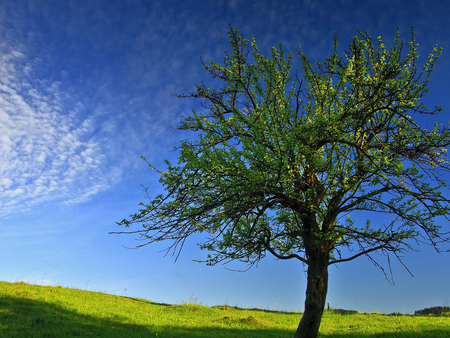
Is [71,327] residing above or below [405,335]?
below

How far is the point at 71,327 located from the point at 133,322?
388cm

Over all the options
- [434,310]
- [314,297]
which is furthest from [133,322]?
[434,310]

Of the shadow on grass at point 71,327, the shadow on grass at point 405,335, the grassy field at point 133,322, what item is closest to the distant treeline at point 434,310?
the grassy field at point 133,322

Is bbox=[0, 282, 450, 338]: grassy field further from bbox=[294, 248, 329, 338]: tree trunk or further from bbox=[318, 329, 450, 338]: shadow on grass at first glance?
bbox=[294, 248, 329, 338]: tree trunk

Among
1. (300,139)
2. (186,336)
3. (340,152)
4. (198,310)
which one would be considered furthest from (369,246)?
(198,310)

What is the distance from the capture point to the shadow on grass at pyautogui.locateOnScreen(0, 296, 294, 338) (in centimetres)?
1292

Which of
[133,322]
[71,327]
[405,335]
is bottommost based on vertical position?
[71,327]

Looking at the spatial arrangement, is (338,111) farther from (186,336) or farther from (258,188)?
(186,336)

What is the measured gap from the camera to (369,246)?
1207 centimetres

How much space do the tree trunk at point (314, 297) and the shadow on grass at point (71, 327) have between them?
16.8 ft

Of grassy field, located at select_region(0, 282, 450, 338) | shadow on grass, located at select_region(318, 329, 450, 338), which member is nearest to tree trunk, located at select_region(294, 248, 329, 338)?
grassy field, located at select_region(0, 282, 450, 338)

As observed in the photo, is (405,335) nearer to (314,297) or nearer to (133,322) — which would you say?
(314,297)

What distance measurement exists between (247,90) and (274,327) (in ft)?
48.0

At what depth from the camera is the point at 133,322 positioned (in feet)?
55.7
